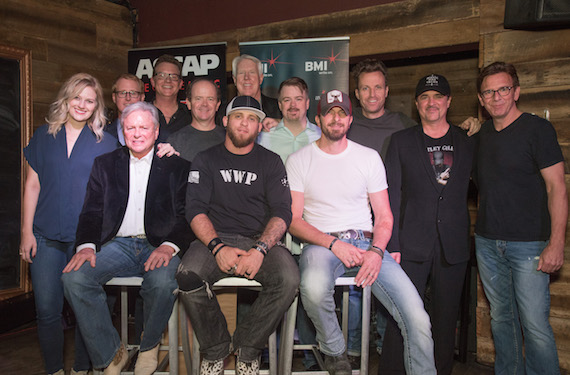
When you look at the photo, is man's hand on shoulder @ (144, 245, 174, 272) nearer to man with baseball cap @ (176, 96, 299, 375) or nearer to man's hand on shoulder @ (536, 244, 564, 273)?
man with baseball cap @ (176, 96, 299, 375)

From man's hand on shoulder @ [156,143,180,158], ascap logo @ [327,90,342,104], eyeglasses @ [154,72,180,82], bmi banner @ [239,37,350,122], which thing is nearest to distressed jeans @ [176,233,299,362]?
man's hand on shoulder @ [156,143,180,158]

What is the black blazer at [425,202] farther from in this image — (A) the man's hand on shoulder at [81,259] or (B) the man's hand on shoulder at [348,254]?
(A) the man's hand on shoulder at [81,259]

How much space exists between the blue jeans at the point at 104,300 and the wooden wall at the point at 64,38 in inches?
98.7

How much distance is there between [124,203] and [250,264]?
0.79m

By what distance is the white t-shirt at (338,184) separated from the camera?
2.37 metres

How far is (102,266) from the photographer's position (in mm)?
2145

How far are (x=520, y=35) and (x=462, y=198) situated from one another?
4.35 feet

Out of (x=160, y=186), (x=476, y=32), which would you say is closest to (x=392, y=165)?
(x=160, y=186)

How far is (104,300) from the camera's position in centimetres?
214

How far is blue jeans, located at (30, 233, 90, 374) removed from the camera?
233cm

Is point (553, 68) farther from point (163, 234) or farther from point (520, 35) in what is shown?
point (163, 234)

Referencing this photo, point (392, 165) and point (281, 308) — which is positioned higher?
point (392, 165)

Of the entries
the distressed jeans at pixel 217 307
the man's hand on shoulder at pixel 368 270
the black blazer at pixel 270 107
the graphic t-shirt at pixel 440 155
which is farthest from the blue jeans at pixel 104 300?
the black blazer at pixel 270 107

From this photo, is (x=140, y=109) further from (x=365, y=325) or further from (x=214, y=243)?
(x=365, y=325)
